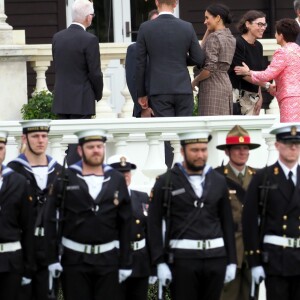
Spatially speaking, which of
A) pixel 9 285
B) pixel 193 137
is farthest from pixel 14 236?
pixel 193 137

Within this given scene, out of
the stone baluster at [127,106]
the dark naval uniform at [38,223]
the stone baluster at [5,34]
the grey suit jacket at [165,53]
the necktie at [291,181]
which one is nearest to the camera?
the necktie at [291,181]

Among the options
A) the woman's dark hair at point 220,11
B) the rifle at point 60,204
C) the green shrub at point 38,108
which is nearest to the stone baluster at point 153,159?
the woman's dark hair at point 220,11

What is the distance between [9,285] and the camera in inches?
544

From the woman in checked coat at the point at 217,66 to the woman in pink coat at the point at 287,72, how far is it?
12.5 inches

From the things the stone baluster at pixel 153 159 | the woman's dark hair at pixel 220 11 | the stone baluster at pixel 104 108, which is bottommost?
the stone baluster at pixel 153 159

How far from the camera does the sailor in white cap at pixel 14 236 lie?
45.0 ft

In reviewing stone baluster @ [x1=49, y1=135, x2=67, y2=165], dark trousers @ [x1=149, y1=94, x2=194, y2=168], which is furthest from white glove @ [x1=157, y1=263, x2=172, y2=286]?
dark trousers @ [x1=149, y1=94, x2=194, y2=168]

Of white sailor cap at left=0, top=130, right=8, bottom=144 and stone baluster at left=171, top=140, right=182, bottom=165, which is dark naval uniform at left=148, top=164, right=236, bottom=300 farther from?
stone baluster at left=171, top=140, right=182, bottom=165

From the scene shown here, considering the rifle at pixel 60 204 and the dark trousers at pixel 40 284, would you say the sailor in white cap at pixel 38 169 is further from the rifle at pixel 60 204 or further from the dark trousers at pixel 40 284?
the rifle at pixel 60 204

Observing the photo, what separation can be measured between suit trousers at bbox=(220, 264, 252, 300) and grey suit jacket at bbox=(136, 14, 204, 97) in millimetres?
2437

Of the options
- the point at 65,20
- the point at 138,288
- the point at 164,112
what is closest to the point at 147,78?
the point at 164,112

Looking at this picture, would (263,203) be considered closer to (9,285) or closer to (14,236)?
(14,236)

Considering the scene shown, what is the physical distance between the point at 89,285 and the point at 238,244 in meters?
1.57

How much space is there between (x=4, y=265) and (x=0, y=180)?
68cm
